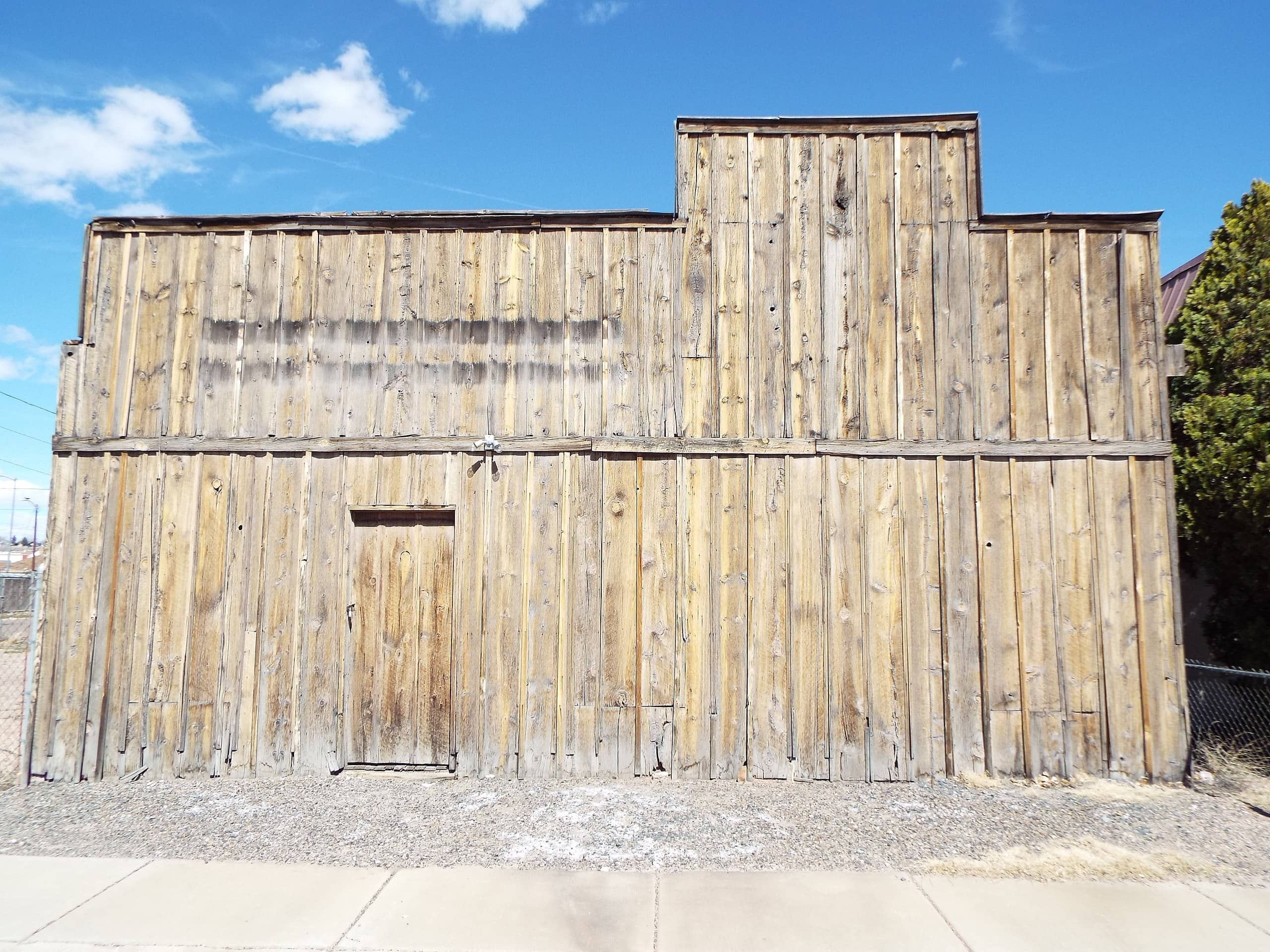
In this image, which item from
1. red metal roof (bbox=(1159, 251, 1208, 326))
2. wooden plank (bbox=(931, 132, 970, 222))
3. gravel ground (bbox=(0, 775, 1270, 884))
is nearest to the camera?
gravel ground (bbox=(0, 775, 1270, 884))

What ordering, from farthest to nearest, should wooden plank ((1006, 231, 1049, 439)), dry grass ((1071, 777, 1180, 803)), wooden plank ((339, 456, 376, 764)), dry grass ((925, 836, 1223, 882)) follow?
wooden plank ((1006, 231, 1049, 439)) < wooden plank ((339, 456, 376, 764)) < dry grass ((1071, 777, 1180, 803)) < dry grass ((925, 836, 1223, 882))

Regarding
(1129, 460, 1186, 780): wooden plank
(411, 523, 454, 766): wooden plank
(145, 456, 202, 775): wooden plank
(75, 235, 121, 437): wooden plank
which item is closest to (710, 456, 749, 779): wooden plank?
(411, 523, 454, 766): wooden plank

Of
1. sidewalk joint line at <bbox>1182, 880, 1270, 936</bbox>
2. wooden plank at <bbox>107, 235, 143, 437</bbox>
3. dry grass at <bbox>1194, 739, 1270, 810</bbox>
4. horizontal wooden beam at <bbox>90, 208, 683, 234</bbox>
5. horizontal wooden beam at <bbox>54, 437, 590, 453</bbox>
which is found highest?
horizontal wooden beam at <bbox>90, 208, 683, 234</bbox>

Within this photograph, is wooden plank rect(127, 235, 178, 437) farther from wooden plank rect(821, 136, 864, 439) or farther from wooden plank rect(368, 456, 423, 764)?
wooden plank rect(821, 136, 864, 439)

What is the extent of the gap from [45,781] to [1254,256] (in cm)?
1223

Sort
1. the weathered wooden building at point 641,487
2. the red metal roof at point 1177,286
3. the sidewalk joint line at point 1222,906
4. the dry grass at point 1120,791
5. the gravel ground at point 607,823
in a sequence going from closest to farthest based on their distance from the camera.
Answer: the sidewalk joint line at point 1222,906, the gravel ground at point 607,823, the dry grass at point 1120,791, the weathered wooden building at point 641,487, the red metal roof at point 1177,286

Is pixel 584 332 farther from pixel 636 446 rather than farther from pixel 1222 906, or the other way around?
pixel 1222 906

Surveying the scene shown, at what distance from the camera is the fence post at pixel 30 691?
6.35m

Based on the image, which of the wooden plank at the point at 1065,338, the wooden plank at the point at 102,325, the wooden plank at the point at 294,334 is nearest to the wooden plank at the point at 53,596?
the wooden plank at the point at 102,325

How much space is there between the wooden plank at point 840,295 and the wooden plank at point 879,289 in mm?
77

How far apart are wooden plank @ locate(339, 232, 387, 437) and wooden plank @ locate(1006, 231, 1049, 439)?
19.0ft

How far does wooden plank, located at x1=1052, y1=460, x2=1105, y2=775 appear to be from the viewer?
20.6 ft

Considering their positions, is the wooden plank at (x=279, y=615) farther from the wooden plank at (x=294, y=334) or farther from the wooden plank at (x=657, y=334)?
the wooden plank at (x=657, y=334)

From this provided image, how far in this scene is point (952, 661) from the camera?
634cm
